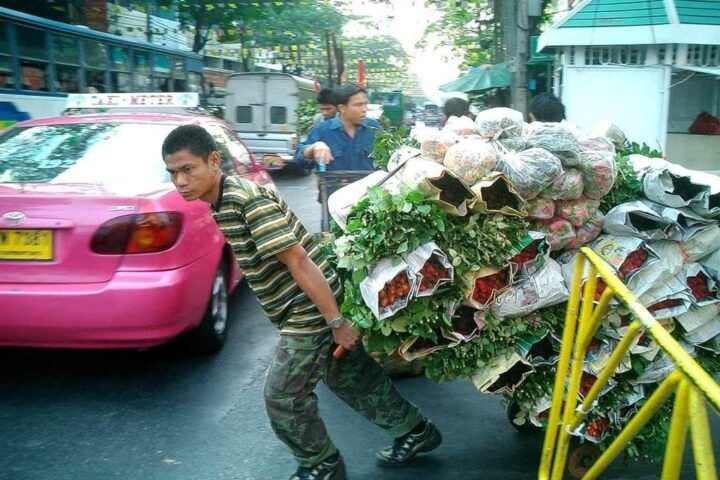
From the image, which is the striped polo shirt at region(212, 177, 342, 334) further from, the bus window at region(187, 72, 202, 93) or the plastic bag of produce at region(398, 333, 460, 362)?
the bus window at region(187, 72, 202, 93)

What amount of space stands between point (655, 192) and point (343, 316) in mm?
1361

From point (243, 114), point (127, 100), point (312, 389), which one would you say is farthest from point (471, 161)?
point (243, 114)

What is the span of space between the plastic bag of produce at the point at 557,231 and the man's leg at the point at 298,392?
0.96 metres

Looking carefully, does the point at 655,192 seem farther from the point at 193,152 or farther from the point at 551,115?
the point at 551,115

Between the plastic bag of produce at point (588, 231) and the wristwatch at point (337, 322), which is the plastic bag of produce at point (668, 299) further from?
the wristwatch at point (337, 322)

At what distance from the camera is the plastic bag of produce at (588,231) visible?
9.49 feet

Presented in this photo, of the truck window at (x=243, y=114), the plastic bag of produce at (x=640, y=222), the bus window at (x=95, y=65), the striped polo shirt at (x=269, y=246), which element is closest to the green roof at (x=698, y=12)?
the plastic bag of produce at (x=640, y=222)

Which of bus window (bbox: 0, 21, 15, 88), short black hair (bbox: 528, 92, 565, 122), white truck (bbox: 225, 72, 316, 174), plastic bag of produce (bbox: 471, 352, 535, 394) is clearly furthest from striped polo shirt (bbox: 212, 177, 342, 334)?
white truck (bbox: 225, 72, 316, 174)

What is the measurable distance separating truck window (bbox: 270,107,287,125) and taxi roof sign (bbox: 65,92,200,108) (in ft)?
29.5

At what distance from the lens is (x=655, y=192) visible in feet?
9.44

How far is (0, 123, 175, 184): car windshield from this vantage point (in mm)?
4129

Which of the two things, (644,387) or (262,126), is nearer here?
(644,387)

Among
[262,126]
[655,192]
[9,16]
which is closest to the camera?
[655,192]

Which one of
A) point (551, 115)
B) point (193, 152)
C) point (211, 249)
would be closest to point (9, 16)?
point (211, 249)
